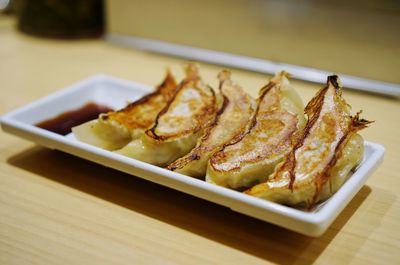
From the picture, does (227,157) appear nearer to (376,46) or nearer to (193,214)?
(193,214)

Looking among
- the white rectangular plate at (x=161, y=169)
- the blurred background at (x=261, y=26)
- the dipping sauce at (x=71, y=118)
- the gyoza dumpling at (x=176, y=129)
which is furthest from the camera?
the blurred background at (x=261, y=26)

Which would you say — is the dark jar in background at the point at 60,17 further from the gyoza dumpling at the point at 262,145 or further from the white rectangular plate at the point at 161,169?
the gyoza dumpling at the point at 262,145

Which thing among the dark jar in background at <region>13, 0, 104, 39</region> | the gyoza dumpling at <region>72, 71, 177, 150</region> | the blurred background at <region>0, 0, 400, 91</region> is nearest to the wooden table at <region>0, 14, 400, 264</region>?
the gyoza dumpling at <region>72, 71, 177, 150</region>

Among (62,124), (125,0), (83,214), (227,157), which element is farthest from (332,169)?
(125,0)

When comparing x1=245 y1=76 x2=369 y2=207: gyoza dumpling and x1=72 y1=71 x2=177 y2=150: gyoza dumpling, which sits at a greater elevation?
x1=245 y1=76 x2=369 y2=207: gyoza dumpling

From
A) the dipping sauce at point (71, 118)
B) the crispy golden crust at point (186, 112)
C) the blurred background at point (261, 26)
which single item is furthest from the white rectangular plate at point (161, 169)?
the blurred background at point (261, 26)

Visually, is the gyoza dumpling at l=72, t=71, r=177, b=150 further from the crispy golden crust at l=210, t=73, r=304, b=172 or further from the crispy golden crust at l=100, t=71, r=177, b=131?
the crispy golden crust at l=210, t=73, r=304, b=172

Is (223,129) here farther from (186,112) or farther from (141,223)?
(141,223)
